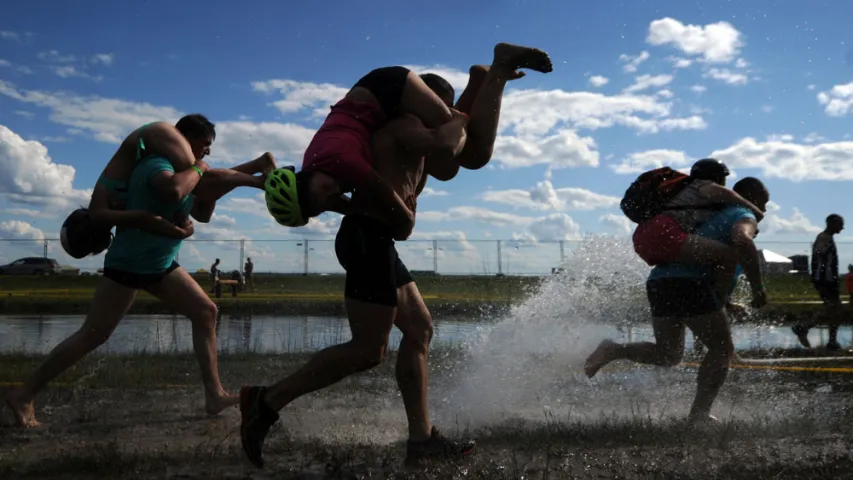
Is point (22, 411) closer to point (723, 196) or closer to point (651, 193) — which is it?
point (651, 193)

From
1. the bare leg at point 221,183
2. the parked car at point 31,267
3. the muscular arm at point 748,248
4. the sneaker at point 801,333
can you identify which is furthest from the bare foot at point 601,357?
the parked car at point 31,267

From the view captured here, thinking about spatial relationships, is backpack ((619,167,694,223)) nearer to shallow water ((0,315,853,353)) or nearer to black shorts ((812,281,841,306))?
shallow water ((0,315,853,353))

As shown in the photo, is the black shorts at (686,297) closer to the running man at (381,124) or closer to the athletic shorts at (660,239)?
the athletic shorts at (660,239)

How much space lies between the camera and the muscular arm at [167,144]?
14.2 feet

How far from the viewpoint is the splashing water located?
5.61 metres

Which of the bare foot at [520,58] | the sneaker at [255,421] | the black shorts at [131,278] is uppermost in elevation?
the bare foot at [520,58]

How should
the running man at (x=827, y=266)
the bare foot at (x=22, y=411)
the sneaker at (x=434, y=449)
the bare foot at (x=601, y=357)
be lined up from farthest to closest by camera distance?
1. the running man at (x=827, y=266)
2. the bare foot at (x=601, y=357)
3. the bare foot at (x=22, y=411)
4. the sneaker at (x=434, y=449)

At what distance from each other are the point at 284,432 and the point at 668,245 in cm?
240

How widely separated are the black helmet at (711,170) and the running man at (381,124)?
162 centimetres

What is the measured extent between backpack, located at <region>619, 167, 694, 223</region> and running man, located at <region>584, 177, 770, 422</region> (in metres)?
0.28

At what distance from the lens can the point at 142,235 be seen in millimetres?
4312

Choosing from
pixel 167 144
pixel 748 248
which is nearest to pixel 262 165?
pixel 167 144

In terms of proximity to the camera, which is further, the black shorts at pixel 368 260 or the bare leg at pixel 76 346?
the bare leg at pixel 76 346

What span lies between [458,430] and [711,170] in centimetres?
217
